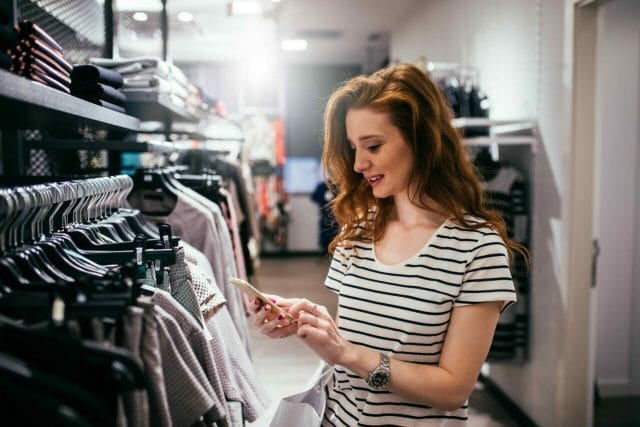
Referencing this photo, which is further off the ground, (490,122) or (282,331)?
(490,122)

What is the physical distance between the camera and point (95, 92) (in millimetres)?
1677

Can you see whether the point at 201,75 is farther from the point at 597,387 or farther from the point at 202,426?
the point at 202,426

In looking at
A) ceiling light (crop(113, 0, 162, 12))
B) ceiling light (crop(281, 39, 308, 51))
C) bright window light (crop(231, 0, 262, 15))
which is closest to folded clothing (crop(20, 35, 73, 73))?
ceiling light (crop(113, 0, 162, 12))

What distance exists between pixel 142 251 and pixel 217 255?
1.05m

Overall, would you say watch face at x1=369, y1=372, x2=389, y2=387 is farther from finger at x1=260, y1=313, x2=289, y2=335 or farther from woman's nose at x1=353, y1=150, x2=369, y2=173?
woman's nose at x1=353, y1=150, x2=369, y2=173

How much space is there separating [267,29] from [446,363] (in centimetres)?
652

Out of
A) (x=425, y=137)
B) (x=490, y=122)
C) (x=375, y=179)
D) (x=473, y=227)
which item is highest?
(x=490, y=122)

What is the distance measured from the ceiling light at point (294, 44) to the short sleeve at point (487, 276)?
7314 mm

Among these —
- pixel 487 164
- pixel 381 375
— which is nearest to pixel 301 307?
pixel 381 375

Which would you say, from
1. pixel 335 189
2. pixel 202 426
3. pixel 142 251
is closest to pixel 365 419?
pixel 202 426

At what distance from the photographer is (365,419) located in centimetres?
139

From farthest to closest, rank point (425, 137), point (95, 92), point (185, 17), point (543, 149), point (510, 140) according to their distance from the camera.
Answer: point (185, 17), point (510, 140), point (543, 149), point (95, 92), point (425, 137)

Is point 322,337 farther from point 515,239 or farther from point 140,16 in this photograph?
point 140,16

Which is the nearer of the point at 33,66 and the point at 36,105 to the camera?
the point at 36,105
